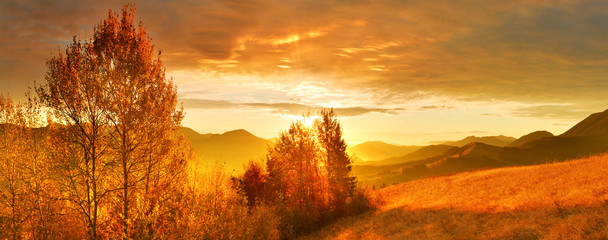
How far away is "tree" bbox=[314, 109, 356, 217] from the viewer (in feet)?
121

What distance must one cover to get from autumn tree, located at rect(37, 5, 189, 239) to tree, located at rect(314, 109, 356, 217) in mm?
21177

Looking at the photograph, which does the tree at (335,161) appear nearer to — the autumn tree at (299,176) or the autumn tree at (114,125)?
the autumn tree at (299,176)

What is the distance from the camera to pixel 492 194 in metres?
27.5

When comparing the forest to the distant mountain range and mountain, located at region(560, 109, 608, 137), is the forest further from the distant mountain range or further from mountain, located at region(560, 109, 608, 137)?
mountain, located at region(560, 109, 608, 137)

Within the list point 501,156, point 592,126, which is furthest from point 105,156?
point 592,126

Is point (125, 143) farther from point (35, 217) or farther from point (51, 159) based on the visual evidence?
point (35, 217)

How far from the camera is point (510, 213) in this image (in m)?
19.9

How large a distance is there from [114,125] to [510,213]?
23590 millimetres

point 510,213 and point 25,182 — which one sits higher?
point 25,182

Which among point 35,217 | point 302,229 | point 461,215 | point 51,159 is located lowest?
point 302,229

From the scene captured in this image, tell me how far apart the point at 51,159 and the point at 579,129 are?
22220 centimetres

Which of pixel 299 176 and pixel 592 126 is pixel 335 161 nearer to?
pixel 299 176

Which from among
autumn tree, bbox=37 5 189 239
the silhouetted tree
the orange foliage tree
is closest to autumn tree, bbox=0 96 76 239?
autumn tree, bbox=37 5 189 239

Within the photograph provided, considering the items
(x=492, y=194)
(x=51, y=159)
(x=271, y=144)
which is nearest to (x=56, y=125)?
(x=51, y=159)
